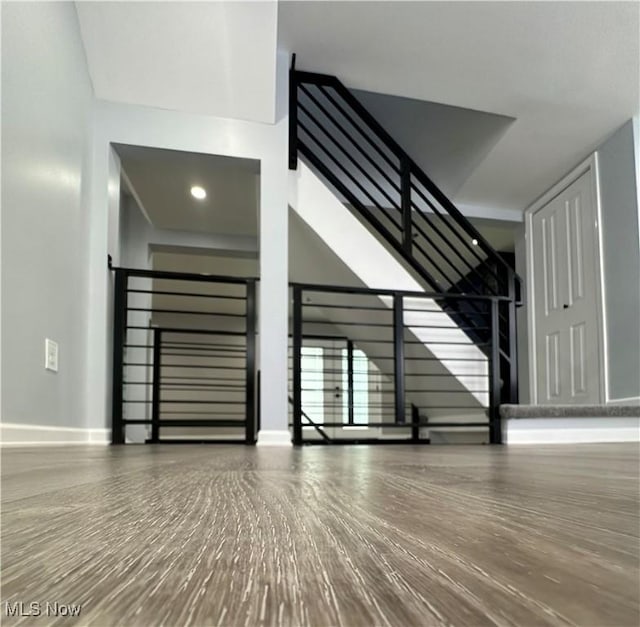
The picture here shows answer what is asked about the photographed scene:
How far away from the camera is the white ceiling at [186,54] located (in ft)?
7.98

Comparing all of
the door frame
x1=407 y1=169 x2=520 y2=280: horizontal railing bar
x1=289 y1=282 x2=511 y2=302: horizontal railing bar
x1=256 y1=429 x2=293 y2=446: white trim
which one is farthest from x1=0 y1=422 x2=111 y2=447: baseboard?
the door frame

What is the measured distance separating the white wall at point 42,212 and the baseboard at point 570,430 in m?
2.30

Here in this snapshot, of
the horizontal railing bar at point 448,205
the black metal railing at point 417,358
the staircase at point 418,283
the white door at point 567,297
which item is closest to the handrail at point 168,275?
the black metal railing at point 417,358

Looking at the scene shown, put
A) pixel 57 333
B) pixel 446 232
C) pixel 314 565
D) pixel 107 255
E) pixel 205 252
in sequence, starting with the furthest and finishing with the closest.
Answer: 1. pixel 446 232
2. pixel 205 252
3. pixel 107 255
4. pixel 57 333
5. pixel 314 565

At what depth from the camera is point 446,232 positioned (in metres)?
5.73

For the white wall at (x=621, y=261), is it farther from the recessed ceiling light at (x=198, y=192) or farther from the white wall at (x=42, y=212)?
the white wall at (x=42, y=212)

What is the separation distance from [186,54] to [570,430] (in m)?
2.91

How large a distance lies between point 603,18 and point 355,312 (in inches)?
90.0

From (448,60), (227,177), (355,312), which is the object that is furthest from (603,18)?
(227,177)

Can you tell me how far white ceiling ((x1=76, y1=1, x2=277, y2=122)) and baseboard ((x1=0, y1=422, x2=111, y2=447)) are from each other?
1817mm

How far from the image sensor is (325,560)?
219mm

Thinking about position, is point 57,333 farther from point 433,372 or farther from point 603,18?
point 603,18

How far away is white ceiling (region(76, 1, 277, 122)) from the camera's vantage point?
2432mm

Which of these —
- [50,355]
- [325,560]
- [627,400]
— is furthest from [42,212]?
[627,400]
